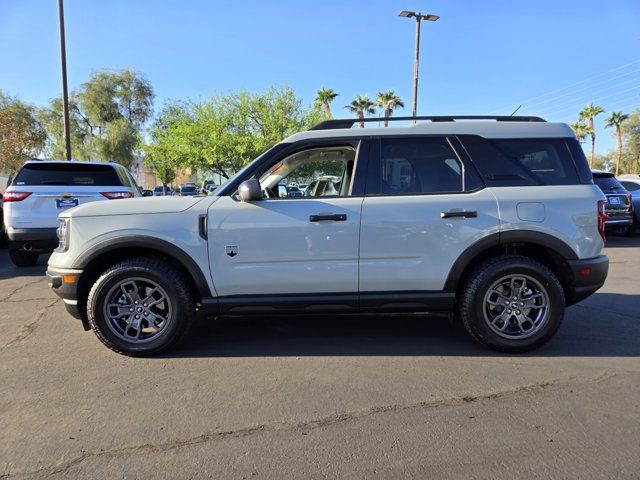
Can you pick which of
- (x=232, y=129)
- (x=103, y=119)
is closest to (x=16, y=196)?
(x=232, y=129)

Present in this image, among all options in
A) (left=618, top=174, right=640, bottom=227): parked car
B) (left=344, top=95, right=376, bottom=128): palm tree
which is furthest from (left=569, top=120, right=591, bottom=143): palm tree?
(left=618, top=174, right=640, bottom=227): parked car

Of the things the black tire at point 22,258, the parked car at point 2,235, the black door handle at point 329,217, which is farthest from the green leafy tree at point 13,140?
the black door handle at point 329,217

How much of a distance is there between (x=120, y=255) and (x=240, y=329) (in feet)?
4.72

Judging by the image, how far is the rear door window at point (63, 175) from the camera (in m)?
7.43

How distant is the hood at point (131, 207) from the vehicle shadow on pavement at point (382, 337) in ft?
4.20

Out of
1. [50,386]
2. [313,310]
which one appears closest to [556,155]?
[313,310]

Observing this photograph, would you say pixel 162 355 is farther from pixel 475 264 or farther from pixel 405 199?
pixel 475 264

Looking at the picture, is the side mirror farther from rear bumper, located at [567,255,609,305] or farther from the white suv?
rear bumper, located at [567,255,609,305]

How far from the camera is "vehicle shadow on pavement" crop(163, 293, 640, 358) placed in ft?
13.2

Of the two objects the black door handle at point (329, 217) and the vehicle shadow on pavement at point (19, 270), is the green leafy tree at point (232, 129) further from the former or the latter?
the black door handle at point (329, 217)

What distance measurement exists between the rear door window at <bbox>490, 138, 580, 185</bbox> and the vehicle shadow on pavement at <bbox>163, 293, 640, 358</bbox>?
154cm

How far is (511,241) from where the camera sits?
3.82m

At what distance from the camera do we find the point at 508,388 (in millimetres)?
3281

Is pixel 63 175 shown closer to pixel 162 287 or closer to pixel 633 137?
pixel 162 287
